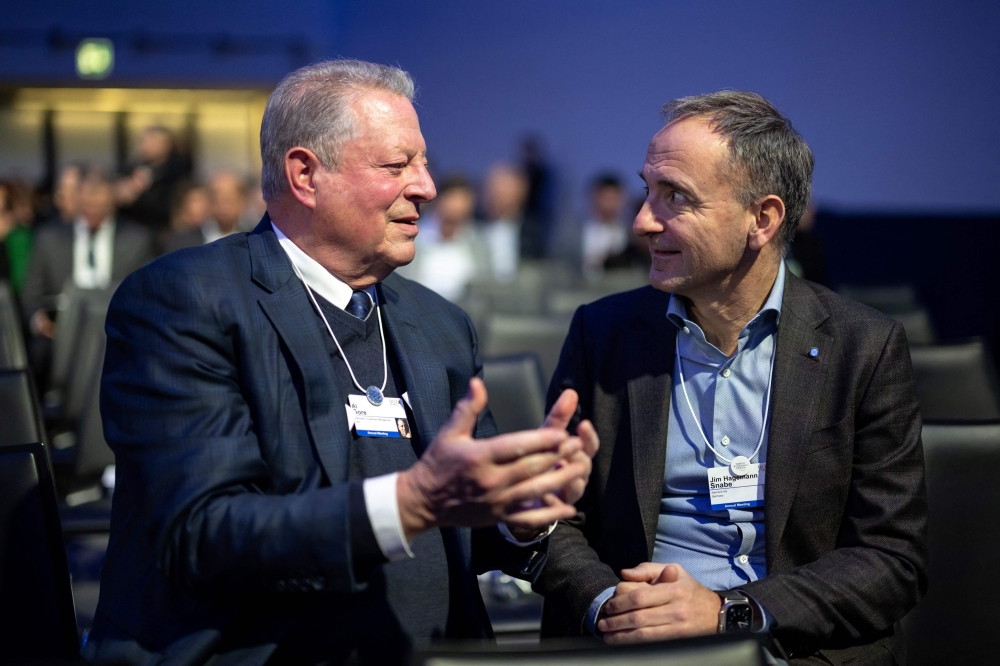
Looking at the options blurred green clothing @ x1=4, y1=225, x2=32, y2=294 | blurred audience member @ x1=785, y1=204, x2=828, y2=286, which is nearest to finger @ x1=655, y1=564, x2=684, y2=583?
blurred audience member @ x1=785, y1=204, x2=828, y2=286

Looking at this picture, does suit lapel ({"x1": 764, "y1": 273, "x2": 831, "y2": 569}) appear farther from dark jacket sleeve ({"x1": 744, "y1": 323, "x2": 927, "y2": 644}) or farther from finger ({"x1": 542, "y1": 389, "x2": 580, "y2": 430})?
finger ({"x1": 542, "y1": 389, "x2": 580, "y2": 430})

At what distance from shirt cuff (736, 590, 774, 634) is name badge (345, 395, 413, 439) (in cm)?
64

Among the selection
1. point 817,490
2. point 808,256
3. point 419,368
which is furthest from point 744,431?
point 808,256

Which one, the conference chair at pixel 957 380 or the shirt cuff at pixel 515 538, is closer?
the shirt cuff at pixel 515 538

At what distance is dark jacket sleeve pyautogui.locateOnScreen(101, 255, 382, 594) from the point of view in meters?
1.30

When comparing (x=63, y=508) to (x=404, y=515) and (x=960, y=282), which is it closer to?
(x=404, y=515)

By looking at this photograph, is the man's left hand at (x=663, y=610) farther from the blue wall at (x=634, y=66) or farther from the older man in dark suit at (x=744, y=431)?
the blue wall at (x=634, y=66)

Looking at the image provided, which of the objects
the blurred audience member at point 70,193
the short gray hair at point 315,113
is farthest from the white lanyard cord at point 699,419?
the blurred audience member at point 70,193

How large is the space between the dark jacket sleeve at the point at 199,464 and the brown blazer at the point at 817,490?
0.58 metres

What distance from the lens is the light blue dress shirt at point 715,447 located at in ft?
5.73

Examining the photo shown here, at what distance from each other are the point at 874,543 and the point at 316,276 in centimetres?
107

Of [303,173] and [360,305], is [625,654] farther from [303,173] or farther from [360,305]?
[303,173]

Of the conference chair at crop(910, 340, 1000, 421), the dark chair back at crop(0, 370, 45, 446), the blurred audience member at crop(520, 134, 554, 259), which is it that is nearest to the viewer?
the dark chair back at crop(0, 370, 45, 446)

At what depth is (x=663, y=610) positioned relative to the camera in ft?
5.01
